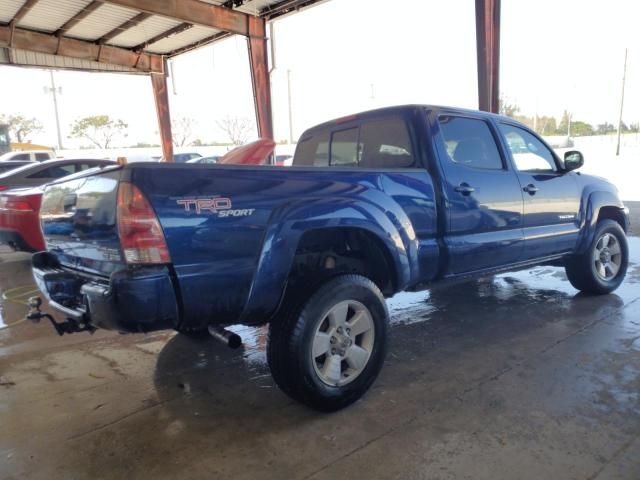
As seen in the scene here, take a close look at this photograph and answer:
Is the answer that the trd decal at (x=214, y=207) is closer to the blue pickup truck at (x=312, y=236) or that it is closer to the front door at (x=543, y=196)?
the blue pickup truck at (x=312, y=236)

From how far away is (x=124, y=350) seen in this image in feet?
13.1

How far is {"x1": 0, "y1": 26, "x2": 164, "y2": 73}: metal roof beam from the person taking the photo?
15555 millimetres

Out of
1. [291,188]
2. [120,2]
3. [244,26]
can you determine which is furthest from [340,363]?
[244,26]

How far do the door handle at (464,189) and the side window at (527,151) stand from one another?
34.2 inches

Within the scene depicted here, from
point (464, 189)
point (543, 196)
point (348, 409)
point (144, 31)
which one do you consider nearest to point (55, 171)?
point (464, 189)

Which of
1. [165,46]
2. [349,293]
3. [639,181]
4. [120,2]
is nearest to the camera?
[349,293]

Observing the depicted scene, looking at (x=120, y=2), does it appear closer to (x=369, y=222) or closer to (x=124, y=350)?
→ (x=124, y=350)

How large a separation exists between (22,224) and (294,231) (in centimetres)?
498

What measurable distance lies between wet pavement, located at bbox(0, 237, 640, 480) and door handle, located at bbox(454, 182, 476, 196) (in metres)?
1.23

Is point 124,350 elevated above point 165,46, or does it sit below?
below

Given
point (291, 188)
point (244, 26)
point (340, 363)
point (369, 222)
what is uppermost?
point (244, 26)

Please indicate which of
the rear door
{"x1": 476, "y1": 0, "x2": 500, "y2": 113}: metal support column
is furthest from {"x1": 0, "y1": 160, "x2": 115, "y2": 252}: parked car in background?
{"x1": 476, "y1": 0, "x2": 500, "y2": 113}: metal support column

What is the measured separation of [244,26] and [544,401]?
14.0 metres

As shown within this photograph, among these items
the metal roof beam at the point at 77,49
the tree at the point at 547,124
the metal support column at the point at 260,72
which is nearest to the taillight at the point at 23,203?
the metal support column at the point at 260,72
